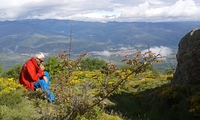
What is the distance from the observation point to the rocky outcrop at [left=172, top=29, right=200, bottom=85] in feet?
37.7

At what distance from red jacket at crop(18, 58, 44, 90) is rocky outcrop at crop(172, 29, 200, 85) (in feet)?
18.0

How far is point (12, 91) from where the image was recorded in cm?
873

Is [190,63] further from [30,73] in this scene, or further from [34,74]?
[30,73]

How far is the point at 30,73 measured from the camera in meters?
9.78

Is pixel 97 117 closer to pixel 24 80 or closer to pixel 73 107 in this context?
pixel 73 107

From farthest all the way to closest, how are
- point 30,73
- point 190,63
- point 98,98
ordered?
1. point 190,63
2. point 30,73
3. point 98,98

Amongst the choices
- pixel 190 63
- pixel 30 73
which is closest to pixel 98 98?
pixel 30 73

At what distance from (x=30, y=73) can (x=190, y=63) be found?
6.78m

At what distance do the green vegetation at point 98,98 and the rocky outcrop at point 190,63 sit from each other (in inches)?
48.3

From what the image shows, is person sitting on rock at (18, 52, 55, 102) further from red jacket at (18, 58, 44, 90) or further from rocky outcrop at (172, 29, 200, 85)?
rocky outcrop at (172, 29, 200, 85)

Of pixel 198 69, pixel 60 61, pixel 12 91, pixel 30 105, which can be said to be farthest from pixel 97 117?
pixel 198 69

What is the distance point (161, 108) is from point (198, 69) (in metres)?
2.87

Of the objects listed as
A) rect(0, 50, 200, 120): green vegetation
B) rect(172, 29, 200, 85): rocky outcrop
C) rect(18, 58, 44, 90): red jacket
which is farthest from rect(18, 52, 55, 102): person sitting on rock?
rect(172, 29, 200, 85): rocky outcrop

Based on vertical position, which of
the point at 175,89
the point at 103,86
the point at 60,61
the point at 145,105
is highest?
the point at 60,61
